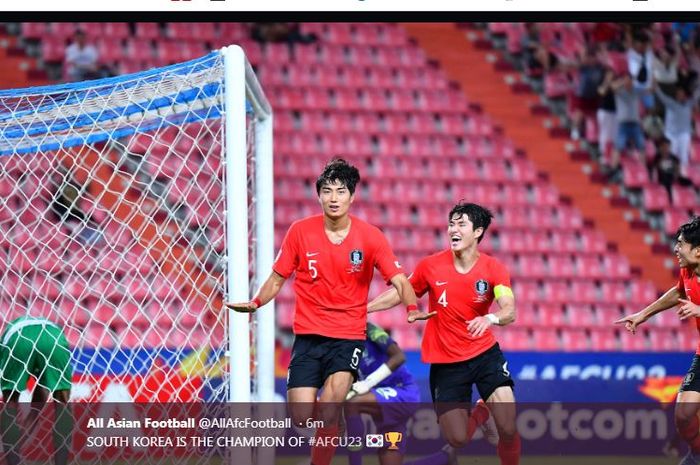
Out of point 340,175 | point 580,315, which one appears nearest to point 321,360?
point 340,175

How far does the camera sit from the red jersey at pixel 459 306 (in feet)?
20.6

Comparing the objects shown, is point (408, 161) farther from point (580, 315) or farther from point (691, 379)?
point (691, 379)

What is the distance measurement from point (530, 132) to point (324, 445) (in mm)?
8455

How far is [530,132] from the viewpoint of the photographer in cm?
1369

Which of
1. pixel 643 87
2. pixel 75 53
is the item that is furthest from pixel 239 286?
pixel 643 87

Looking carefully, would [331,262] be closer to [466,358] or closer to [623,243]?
[466,358]

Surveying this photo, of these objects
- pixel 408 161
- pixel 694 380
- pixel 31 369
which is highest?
pixel 408 161

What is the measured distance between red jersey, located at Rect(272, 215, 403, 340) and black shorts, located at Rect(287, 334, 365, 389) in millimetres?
47

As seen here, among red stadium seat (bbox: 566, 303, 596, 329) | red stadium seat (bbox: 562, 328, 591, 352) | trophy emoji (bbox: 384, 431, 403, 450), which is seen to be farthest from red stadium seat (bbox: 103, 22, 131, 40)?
trophy emoji (bbox: 384, 431, 403, 450)

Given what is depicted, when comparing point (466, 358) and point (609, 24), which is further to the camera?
point (609, 24)

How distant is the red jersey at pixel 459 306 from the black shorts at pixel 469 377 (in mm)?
43

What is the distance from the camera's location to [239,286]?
595 cm

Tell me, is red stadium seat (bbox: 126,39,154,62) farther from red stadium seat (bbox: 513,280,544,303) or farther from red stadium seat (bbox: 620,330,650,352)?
red stadium seat (bbox: 620,330,650,352)

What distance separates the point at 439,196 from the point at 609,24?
346 centimetres
